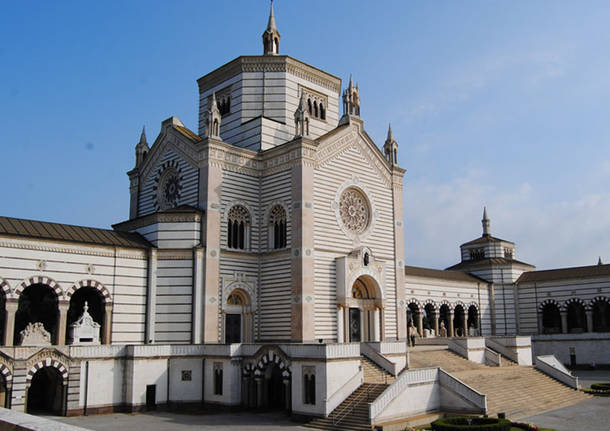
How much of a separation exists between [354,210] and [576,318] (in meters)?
27.6

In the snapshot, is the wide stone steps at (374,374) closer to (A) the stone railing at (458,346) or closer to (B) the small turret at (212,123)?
(A) the stone railing at (458,346)

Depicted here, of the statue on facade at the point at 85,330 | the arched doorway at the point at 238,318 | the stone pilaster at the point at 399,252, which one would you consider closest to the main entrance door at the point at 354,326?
the stone pilaster at the point at 399,252

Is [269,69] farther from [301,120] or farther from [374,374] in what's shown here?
[374,374]

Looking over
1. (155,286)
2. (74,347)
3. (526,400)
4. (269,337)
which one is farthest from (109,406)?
(526,400)

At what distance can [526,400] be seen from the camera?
1166 inches

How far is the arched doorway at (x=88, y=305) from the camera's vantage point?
31525mm

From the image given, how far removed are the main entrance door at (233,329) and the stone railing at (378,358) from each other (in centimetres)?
742

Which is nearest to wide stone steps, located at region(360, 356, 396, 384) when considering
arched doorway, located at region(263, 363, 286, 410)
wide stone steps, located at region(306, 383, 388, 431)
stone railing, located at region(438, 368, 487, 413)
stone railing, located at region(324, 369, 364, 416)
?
stone railing, located at region(324, 369, 364, 416)

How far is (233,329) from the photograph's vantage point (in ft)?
111

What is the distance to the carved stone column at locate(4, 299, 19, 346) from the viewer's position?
2711cm

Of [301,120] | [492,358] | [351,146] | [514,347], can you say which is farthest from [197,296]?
[514,347]

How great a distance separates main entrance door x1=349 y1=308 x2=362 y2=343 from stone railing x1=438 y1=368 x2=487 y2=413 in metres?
8.88

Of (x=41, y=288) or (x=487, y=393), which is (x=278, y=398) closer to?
(x=487, y=393)

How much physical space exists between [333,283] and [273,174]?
7.25 m
